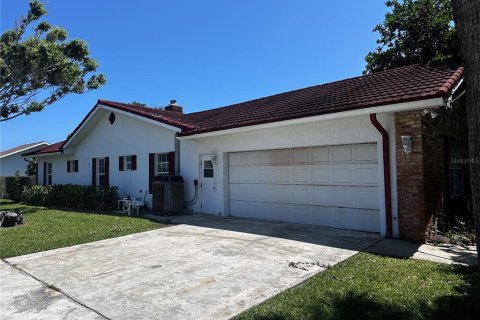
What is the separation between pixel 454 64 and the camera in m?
9.57

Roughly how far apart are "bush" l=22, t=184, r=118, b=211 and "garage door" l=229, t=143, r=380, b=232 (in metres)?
6.26

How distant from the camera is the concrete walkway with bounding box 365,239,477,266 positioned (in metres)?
6.03

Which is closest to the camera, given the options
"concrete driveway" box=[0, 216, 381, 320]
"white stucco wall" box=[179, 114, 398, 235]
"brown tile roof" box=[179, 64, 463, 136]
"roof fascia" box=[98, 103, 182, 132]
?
"concrete driveway" box=[0, 216, 381, 320]

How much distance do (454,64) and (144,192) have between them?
11947mm

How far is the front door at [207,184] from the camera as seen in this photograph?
39.8ft

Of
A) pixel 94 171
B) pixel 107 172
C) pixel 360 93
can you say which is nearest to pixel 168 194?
pixel 107 172

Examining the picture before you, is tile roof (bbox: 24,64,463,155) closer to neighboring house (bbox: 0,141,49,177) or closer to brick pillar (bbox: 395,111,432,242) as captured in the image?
brick pillar (bbox: 395,111,432,242)

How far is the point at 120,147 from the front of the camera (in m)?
16.2

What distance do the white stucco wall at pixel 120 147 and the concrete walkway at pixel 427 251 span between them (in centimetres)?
875

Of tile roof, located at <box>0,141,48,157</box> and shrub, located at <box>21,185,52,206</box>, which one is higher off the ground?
tile roof, located at <box>0,141,48,157</box>

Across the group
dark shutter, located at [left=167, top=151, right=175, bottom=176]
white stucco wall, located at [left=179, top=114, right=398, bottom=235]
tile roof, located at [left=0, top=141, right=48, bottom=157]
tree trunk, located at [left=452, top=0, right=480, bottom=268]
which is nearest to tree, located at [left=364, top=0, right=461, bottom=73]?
white stucco wall, located at [left=179, top=114, right=398, bottom=235]

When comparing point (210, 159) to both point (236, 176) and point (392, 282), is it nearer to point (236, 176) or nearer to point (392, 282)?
point (236, 176)

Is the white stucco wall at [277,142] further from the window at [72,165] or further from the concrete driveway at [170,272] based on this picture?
the window at [72,165]

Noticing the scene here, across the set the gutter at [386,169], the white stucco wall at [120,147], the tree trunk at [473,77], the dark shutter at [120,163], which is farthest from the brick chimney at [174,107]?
the tree trunk at [473,77]
